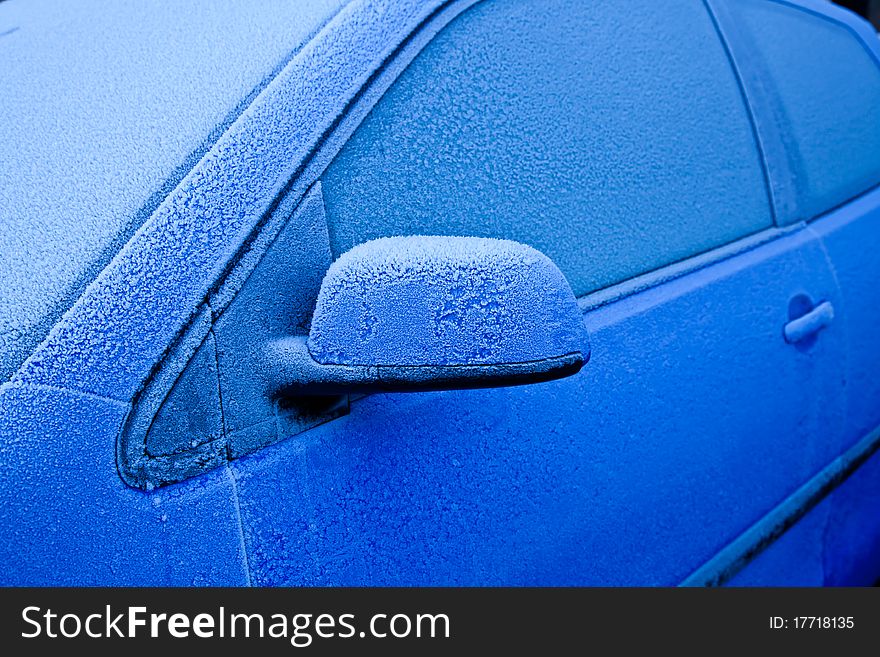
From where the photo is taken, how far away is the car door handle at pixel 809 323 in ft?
5.83

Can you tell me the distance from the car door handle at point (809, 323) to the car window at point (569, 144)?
215 millimetres

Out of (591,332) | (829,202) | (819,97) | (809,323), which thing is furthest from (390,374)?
(819,97)

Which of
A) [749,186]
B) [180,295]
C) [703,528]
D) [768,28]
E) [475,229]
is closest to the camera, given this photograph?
[180,295]

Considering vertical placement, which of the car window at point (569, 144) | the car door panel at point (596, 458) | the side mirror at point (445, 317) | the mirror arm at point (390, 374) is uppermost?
the car window at point (569, 144)

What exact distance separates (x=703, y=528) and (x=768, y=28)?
1.25m

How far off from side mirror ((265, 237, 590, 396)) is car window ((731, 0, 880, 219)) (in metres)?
1.26

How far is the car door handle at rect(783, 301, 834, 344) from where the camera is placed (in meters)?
1.78

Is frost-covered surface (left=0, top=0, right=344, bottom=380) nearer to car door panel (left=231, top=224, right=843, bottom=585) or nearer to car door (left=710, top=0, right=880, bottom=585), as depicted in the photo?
car door panel (left=231, top=224, right=843, bottom=585)

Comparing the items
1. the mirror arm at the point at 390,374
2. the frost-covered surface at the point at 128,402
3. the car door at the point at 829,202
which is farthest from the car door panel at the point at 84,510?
the car door at the point at 829,202

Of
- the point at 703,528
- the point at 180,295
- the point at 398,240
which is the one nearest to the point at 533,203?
the point at 398,240

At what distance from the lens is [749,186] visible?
1.85 meters

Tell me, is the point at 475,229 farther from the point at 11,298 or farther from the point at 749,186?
the point at 749,186

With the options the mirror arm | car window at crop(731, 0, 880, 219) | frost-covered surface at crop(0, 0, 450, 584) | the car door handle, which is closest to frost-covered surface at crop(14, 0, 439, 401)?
frost-covered surface at crop(0, 0, 450, 584)

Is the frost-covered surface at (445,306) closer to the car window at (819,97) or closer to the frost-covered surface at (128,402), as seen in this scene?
the frost-covered surface at (128,402)
